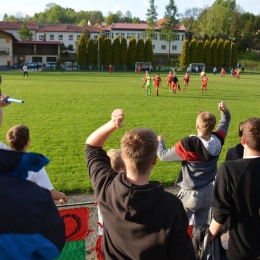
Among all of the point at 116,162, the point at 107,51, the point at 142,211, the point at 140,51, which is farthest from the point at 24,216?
the point at 140,51

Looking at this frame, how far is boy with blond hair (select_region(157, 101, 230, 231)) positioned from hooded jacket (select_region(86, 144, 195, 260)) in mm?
1893

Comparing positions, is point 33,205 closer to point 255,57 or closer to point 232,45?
point 232,45

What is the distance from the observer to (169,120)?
1509 cm

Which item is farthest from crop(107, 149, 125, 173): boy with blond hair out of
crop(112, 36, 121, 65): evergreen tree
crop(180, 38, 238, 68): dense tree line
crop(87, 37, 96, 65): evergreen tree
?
crop(180, 38, 238, 68): dense tree line

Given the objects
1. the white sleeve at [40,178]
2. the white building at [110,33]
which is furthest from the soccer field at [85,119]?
the white building at [110,33]

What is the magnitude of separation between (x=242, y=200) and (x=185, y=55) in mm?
66716

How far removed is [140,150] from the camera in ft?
7.65

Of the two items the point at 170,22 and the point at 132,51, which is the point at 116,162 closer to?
the point at 132,51

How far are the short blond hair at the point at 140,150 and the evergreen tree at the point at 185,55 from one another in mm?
66791

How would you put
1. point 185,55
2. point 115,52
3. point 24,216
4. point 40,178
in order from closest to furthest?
point 24,216, point 40,178, point 115,52, point 185,55

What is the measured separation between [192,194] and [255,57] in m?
85.9

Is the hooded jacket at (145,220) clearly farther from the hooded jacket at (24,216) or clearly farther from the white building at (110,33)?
the white building at (110,33)

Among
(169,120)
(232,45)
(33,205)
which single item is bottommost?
(169,120)

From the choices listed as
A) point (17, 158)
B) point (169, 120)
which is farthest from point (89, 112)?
point (17, 158)
